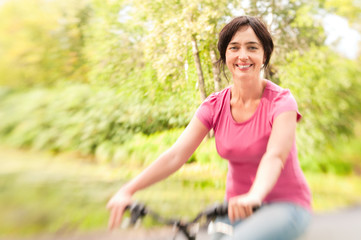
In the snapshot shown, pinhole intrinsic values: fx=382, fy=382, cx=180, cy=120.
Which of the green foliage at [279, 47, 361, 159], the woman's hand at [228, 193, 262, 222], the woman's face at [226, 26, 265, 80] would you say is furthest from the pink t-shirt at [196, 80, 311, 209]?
the green foliage at [279, 47, 361, 159]

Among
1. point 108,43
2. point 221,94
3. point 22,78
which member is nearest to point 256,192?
point 221,94

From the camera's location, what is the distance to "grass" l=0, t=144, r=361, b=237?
4051mm

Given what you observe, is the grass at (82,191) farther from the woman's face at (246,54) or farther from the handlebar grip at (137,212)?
the handlebar grip at (137,212)

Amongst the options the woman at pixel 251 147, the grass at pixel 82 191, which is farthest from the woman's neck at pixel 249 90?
the grass at pixel 82 191

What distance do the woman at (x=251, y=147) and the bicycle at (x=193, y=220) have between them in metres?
0.05

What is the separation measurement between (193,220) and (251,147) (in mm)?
412

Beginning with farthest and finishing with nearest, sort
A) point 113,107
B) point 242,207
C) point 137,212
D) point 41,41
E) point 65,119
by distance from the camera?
point 65,119 → point 41,41 → point 113,107 → point 137,212 → point 242,207

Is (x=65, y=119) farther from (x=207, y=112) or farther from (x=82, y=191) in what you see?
(x=207, y=112)

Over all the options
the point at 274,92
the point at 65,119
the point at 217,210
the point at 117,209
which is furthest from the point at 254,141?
the point at 65,119

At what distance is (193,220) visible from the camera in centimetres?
148

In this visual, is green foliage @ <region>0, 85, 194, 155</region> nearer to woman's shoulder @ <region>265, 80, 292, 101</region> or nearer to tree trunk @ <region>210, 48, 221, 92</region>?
tree trunk @ <region>210, 48, 221, 92</region>

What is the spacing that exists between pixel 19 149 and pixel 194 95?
3.05 m

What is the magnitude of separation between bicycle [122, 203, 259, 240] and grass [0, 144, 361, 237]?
2.30 m

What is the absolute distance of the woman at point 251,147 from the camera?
1.44 m
